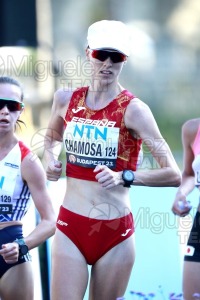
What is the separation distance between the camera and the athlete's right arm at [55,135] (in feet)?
18.5

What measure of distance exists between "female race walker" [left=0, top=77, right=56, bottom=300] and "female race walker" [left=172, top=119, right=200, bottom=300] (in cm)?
72

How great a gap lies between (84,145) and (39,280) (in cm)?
171

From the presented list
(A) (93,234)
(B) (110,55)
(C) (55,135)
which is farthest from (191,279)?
(B) (110,55)

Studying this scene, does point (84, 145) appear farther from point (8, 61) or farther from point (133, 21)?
point (133, 21)

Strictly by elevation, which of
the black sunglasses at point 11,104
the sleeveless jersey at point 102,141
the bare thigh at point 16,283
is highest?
the black sunglasses at point 11,104

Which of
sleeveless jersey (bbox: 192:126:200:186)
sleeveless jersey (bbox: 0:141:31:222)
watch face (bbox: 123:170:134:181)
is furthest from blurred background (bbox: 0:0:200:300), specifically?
watch face (bbox: 123:170:134:181)

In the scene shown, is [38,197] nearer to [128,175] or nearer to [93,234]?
[93,234]

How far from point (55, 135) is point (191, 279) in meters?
1.12

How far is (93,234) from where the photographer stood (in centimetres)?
551

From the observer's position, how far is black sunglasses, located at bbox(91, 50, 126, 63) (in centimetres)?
548

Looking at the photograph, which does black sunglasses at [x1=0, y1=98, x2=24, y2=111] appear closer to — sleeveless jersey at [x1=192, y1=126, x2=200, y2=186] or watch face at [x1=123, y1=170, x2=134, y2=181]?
watch face at [x1=123, y1=170, x2=134, y2=181]

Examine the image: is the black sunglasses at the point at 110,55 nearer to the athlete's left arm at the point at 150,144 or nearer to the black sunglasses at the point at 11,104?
the athlete's left arm at the point at 150,144

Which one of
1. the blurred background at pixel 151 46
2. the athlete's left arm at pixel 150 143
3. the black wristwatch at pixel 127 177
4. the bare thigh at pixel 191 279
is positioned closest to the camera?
the black wristwatch at pixel 127 177

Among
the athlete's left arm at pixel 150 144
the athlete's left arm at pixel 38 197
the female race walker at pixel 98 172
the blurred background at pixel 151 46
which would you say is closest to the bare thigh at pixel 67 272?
the female race walker at pixel 98 172
